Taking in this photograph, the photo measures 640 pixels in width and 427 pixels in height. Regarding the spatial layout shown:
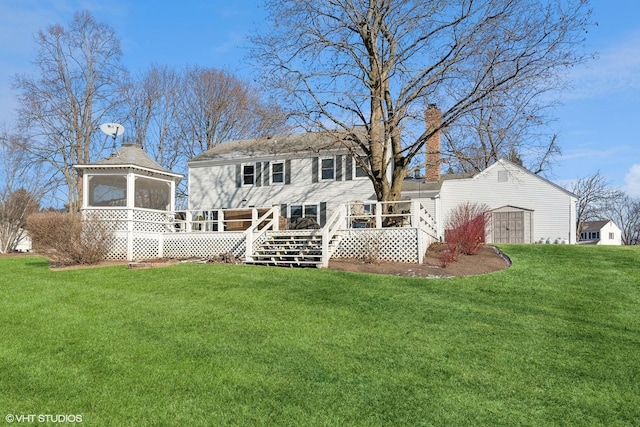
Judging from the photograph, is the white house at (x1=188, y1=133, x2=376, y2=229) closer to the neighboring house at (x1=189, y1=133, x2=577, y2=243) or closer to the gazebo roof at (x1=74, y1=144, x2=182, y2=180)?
the neighboring house at (x1=189, y1=133, x2=577, y2=243)

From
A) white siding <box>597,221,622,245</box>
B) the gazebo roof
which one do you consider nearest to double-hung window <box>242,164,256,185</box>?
the gazebo roof

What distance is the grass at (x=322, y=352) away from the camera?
3990 millimetres

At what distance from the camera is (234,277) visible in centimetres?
1012

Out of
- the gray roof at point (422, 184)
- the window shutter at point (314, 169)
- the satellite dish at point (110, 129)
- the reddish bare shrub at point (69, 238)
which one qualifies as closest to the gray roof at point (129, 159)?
the satellite dish at point (110, 129)

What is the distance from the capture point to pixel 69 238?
12.8m

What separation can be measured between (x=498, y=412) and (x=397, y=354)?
151 cm

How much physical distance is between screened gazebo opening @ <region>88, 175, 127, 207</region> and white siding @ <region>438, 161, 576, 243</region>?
13.6m

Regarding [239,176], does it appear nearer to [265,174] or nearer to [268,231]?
[265,174]

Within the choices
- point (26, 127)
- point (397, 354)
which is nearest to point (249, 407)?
point (397, 354)

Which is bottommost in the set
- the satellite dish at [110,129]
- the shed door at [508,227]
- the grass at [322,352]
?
the grass at [322,352]

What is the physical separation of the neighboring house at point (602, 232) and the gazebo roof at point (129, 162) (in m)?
53.2

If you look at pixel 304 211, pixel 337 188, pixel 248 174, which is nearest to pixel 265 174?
pixel 248 174

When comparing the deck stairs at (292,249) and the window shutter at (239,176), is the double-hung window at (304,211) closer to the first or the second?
the window shutter at (239,176)

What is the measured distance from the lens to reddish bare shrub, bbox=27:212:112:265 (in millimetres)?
12766
